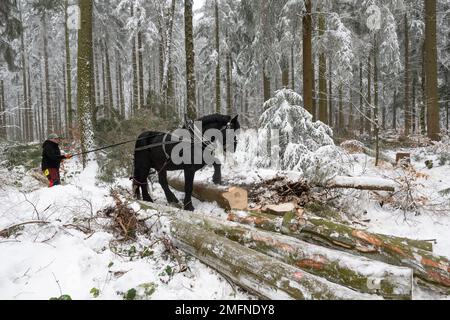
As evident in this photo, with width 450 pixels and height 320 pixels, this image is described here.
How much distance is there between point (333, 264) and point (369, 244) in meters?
0.65

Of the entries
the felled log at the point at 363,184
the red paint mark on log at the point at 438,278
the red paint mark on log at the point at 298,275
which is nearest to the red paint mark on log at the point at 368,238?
the red paint mark on log at the point at 438,278

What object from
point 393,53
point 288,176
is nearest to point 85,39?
point 288,176

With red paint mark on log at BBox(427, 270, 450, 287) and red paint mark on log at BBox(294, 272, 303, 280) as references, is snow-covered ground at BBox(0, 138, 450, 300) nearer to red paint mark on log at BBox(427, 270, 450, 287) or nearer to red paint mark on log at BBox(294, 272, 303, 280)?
red paint mark on log at BBox(427, 270, 450, 287)

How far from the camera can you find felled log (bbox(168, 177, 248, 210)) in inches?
222

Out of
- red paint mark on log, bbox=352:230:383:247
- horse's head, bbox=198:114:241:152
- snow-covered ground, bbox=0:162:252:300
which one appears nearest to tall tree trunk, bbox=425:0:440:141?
horse's head, bbox=198:114:241:152

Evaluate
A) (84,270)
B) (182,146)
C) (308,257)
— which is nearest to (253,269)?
(308,257)

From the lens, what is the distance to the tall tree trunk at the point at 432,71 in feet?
37.4

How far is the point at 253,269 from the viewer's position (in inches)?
125

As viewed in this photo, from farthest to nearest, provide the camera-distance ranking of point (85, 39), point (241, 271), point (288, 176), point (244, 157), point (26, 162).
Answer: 1. point (26, 162)
2. point (85, 39)
3. point (244, 157)
4. point (288, 176)
5. point (241, 271)

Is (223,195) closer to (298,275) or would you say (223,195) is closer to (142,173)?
(142,173)

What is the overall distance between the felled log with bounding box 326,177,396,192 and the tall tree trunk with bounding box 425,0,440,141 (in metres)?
8.04

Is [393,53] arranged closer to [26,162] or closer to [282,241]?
[282,241]
